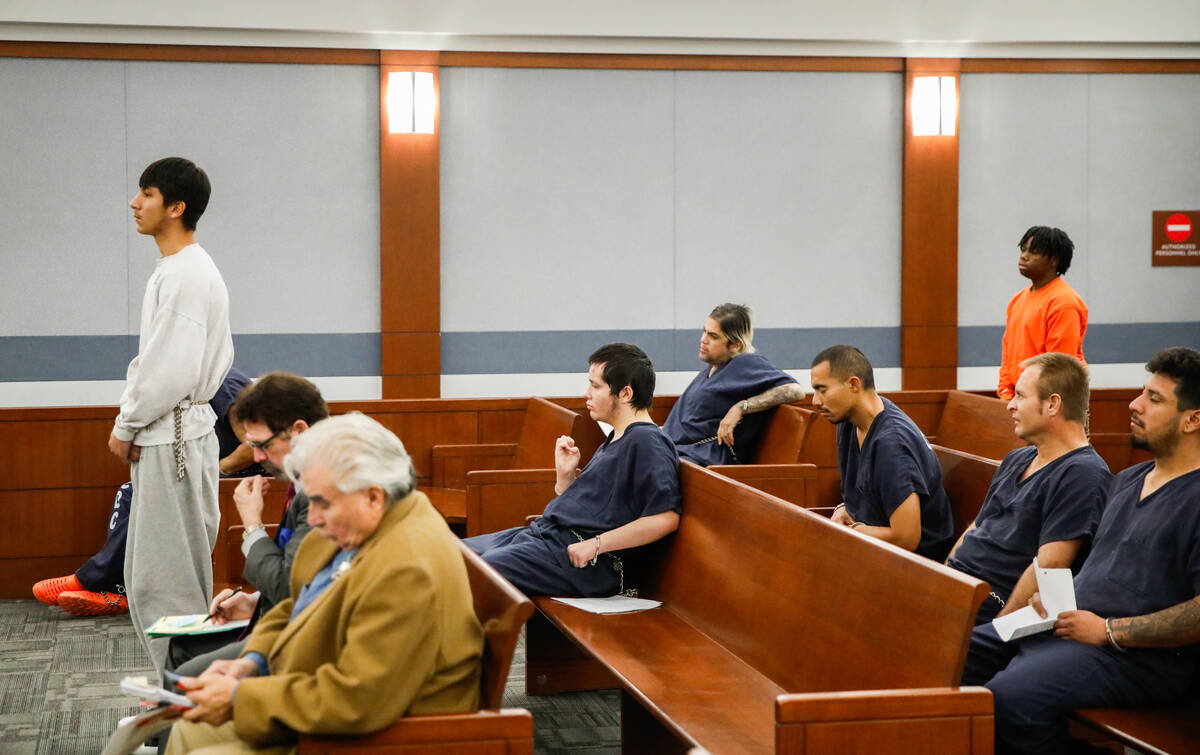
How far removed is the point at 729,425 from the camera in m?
5.53

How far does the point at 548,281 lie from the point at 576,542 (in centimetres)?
372

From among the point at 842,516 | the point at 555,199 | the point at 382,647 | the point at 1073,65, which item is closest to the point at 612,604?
the point at 842,516

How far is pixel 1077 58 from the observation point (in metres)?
7.90

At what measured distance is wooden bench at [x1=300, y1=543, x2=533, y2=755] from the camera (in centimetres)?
236

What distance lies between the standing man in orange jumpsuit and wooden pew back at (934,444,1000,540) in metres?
1.49

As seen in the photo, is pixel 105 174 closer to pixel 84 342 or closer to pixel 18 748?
pixel 84 342

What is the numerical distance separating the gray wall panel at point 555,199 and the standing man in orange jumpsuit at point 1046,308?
238 centimetres

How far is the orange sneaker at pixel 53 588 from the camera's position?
5.42 m

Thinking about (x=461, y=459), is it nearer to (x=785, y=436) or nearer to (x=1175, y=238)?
(x=785, y=436)

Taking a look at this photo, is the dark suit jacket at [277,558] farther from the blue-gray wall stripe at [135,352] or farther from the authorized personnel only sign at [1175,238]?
the authorized personnel only sign at [1175,238]

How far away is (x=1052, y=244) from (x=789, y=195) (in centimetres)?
234

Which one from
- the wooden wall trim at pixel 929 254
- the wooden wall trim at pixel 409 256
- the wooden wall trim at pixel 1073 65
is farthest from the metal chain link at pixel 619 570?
the wooden wall trim at pixel 1073 65

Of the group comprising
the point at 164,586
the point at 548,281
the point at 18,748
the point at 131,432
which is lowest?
the point at 18,748

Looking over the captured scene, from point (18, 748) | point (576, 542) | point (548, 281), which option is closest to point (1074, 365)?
point (576, 542)
